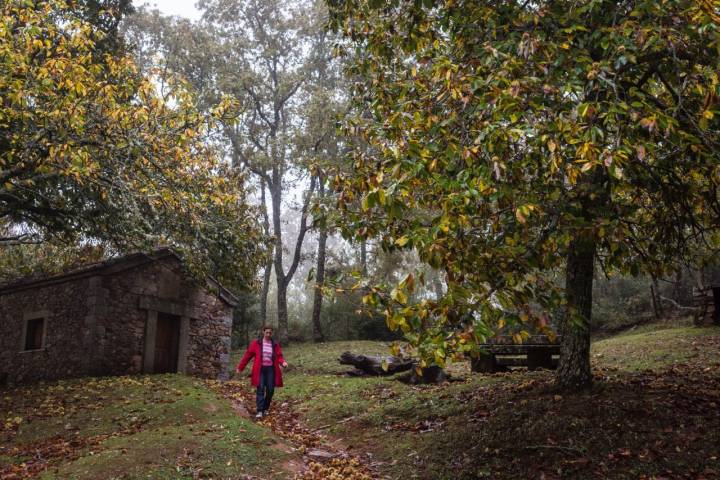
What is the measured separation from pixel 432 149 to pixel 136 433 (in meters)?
7.42

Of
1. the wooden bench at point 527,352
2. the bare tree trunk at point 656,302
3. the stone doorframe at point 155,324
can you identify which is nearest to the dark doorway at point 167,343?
the stone doorframe at point 155,324

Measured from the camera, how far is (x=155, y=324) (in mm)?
17203

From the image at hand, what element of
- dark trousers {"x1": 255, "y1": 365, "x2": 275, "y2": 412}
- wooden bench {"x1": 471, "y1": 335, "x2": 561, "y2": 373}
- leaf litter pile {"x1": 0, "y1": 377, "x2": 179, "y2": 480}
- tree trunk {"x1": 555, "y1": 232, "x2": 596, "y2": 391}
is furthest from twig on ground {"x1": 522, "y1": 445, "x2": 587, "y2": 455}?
leaf litter pile {"x1": 0, "y1": 377, "x2": 179, "y2": 480}

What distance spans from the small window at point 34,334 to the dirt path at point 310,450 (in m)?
7.14

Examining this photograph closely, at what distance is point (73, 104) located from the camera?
28.9 ft

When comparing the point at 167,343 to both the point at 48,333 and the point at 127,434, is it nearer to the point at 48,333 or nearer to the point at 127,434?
the point at 48,333

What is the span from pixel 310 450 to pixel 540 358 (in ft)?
23.7

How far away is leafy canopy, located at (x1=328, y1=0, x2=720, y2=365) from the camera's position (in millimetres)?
4887

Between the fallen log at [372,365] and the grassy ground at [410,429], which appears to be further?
the fallen log at [372,365]

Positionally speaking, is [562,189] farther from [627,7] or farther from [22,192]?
[22,192]

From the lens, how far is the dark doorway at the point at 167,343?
57.3ft

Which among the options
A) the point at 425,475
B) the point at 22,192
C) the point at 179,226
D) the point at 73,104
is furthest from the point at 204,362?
the point at 425,475

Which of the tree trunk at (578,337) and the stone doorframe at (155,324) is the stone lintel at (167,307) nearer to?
the stone doorframe at (155,324)

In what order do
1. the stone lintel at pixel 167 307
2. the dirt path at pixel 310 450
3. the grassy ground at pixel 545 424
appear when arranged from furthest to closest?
1. the stone lintel at pixel 167 307
2. the dirt path at pixel 310 450
3. the grassy ground at pixel 545 424
